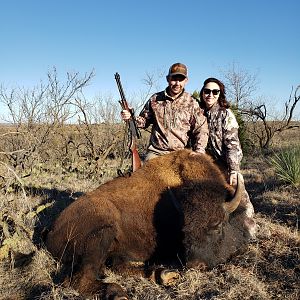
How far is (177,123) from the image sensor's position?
6121 mm

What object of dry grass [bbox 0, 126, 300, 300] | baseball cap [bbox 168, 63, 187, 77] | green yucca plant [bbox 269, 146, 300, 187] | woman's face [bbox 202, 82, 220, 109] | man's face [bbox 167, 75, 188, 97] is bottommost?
dry grass [bbox 0, 126, 300, 300]

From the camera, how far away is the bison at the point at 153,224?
434 cm

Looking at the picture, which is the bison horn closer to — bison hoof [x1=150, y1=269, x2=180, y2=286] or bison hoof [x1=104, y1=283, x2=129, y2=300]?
bison hoof [x1=150, y1=269, x2=180, y2=286]

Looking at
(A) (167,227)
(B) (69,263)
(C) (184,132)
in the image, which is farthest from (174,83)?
(B) (69,263)

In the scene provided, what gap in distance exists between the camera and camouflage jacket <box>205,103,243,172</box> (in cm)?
575

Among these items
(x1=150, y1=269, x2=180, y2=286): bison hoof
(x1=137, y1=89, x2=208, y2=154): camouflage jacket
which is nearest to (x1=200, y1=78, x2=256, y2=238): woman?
(x1=137, y1=89, x2=208, y2=154): camouflage jacket

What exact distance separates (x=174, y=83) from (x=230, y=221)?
2.49 m

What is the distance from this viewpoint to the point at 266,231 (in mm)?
5777

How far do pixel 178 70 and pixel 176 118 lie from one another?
773mm

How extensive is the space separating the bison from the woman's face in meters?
1.08

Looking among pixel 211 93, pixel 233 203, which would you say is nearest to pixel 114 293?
pixel 233 203

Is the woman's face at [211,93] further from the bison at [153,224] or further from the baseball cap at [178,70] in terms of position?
the bison at [153,224]

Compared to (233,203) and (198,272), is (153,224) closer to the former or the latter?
(198,272)

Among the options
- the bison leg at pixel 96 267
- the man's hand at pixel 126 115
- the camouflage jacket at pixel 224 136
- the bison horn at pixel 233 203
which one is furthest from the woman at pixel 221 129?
the bison leg at pixel 96 267
